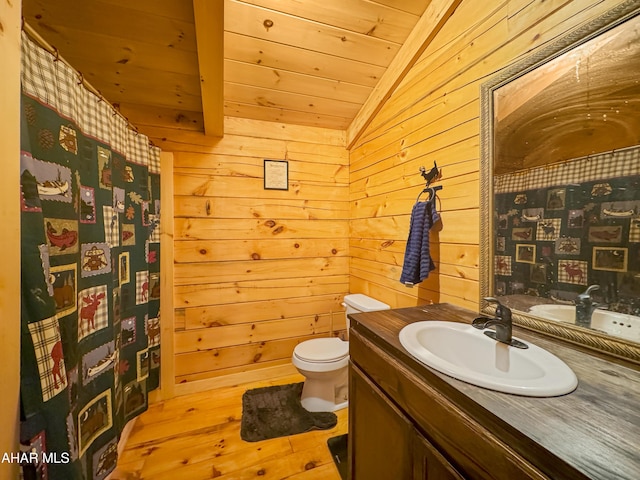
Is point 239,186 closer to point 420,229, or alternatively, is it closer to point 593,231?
point 420,229

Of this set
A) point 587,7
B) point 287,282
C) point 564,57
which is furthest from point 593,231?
point 287,282

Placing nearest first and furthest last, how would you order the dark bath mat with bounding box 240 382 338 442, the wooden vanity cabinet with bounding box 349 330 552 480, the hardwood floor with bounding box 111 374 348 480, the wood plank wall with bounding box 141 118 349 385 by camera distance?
1. the wooden vanity cabinet with bounding box 349 330 552 480
2. the hardwood floor with bounding box 111 374 348 480
3. the dark bath mat with bounding box 240 382 338 442
4. the wood plank wall with bounding box 141 118 349 385

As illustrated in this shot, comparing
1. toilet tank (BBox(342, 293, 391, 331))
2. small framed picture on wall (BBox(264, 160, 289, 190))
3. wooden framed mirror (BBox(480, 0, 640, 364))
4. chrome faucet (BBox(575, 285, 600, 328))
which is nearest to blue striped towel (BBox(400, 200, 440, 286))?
wooden framed mirror (BBox(480, 0, 640, 364))

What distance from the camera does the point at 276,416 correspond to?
1.71 m

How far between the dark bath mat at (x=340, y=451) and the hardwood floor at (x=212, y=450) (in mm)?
27

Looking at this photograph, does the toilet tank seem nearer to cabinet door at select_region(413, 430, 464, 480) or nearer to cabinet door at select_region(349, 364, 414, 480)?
cabinet door at select_region(349, 364, 414, 480)

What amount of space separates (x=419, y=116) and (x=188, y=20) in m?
1.31

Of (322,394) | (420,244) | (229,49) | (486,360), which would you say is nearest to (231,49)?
(229,49)

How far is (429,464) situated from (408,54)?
192 cm

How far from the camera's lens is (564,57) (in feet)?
2.85

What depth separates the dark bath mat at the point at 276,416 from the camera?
1578 mm

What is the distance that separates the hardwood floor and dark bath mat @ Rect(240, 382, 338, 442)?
39mm

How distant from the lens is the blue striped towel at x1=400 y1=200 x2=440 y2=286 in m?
1.33

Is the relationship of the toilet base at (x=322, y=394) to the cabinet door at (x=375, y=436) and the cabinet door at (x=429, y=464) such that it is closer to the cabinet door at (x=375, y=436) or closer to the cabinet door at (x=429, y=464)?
the cabinet door at (x=375, y=436)
